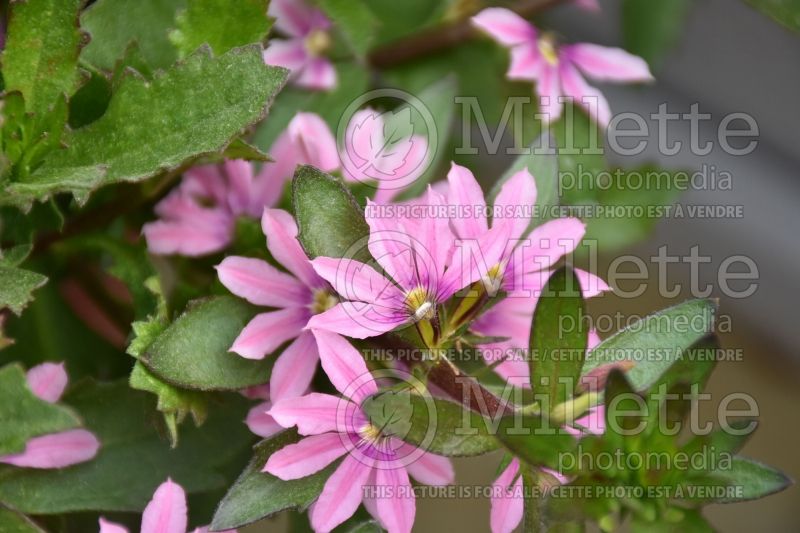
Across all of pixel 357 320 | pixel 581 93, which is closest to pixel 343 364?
pixel 357 320

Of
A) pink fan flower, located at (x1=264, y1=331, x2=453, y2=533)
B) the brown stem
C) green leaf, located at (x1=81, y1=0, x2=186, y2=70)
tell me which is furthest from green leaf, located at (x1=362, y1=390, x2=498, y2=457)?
the brown stem

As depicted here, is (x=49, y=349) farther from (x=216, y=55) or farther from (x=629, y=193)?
(x=629, y=193)

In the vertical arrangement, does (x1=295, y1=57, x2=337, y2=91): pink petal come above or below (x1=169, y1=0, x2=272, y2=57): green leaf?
below

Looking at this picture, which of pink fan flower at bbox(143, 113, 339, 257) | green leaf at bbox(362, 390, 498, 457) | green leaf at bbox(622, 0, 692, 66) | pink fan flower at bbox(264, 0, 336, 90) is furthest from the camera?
green leaf at bbox(622, 0, 692, 66)

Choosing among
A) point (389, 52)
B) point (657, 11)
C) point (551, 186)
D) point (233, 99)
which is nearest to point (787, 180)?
point (657, 11)

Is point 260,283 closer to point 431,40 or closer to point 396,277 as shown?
point 396,277

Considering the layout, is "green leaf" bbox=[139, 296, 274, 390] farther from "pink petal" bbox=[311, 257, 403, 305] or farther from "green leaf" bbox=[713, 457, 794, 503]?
"green leaf" bbox=[713, 457, 794, 503]

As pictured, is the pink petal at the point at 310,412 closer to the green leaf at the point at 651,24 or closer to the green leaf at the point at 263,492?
the green leaf at the point at 263,492

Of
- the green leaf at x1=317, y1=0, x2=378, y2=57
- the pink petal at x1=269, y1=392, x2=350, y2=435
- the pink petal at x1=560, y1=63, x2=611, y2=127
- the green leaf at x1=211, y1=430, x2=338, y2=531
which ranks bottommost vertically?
the green leaf at x1=211, y1=430, x2=338, y2=531
